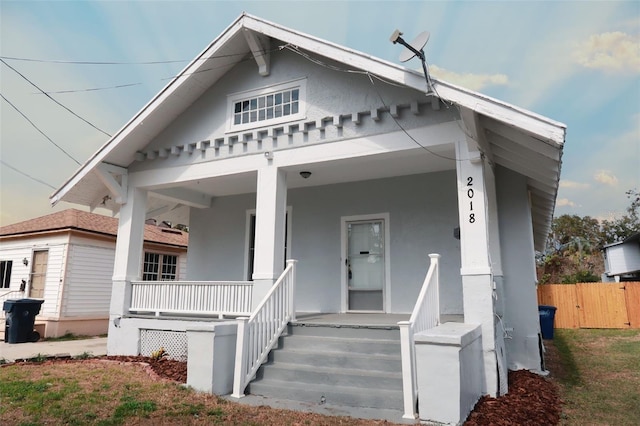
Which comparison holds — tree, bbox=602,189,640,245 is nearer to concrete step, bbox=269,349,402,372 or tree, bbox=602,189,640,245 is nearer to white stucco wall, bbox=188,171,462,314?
white stucco wall, bbox=188,171,462,314

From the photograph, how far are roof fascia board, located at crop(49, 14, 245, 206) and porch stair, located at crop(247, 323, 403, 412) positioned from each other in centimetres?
498

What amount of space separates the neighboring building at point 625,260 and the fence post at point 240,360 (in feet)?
72.8

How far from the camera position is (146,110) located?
7922mm

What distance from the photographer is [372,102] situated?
6562 mm

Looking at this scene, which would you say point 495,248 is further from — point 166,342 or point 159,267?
point 159,267

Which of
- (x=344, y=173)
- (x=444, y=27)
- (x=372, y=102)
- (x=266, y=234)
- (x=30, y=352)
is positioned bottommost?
(x=30, y=352)

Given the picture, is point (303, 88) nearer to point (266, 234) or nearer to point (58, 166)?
point (266, 234)

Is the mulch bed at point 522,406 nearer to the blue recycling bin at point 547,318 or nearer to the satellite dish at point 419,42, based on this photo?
the satellite dish at point 419,42

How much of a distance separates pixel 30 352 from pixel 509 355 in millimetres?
9567

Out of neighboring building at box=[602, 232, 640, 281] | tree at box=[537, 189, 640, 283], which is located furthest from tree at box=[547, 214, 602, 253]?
neighboring building at box=[602, 232, 640, 281]

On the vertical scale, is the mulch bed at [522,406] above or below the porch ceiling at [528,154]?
below

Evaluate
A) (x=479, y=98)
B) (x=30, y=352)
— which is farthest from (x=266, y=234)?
(x=30, y=352)

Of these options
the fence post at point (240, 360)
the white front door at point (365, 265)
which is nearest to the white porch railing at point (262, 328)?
the fence post at point (240, 360)

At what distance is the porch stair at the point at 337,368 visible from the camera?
4.84 meters
